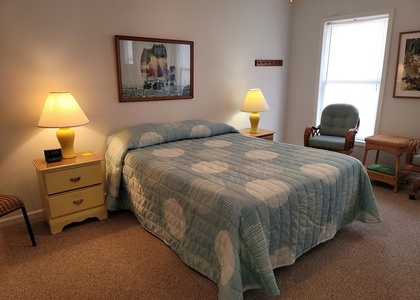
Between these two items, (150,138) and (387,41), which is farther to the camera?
(387,41)

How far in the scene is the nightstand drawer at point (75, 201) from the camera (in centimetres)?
247

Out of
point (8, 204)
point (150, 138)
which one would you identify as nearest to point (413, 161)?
point (150, 138)

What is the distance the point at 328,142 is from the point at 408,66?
1305 mm

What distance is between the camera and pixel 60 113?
2436 millimetres

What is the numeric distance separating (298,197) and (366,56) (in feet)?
10.0

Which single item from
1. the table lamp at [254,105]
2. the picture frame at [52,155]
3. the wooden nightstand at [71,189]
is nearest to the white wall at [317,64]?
the table lamp at [254,105]

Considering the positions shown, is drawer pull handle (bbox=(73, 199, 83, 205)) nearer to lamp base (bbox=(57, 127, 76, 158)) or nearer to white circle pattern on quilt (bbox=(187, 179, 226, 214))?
lamp base (bbox=(57, 127, 76, 158))

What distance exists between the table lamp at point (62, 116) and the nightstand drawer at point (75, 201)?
17.2 inches

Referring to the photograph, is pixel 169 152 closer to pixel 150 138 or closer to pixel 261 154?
pixel 150 138

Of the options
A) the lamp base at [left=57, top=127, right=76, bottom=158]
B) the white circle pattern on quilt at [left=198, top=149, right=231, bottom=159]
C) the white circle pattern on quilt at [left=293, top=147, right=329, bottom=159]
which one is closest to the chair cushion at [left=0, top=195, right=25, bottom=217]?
the lamp base at [left=57, top=127, right=76, bottom=158]

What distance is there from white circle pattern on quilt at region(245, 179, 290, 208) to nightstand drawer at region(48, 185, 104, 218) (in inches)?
59.0

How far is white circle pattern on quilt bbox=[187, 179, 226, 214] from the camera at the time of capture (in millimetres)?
1782

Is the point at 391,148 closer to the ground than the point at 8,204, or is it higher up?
higher up

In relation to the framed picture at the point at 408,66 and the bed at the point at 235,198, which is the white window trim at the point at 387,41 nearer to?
the framed picture at the point at 408,66
